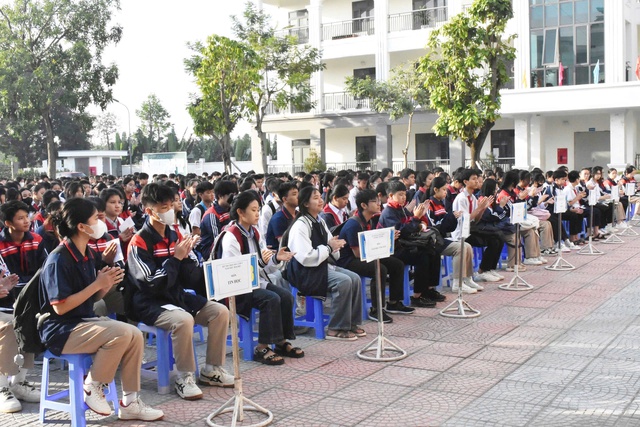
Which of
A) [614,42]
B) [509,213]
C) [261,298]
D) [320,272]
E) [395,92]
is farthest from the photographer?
[395,92]

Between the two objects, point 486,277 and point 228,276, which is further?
point 486,277

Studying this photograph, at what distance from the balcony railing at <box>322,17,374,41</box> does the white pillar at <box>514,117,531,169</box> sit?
8.58 m

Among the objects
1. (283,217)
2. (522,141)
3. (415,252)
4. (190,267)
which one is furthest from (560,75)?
(190,267)

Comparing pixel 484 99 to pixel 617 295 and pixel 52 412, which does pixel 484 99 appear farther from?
pixel 52 412

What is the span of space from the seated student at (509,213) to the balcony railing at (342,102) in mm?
21415

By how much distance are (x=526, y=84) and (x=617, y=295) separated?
20.6 metres

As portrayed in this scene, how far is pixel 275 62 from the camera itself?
28766mm

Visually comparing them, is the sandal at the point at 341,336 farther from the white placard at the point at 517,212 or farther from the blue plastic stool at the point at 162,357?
the white placard at the point at 517,212

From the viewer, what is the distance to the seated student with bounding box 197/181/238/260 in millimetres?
8844

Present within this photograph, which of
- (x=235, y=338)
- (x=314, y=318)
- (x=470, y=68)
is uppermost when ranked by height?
(x=470, y=68)

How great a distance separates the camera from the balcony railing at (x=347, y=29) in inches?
1334

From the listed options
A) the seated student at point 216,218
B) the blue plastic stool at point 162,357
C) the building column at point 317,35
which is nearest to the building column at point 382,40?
the building column at point 317,35

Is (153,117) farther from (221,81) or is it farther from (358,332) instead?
(358,332)

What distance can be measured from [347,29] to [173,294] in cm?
3016
